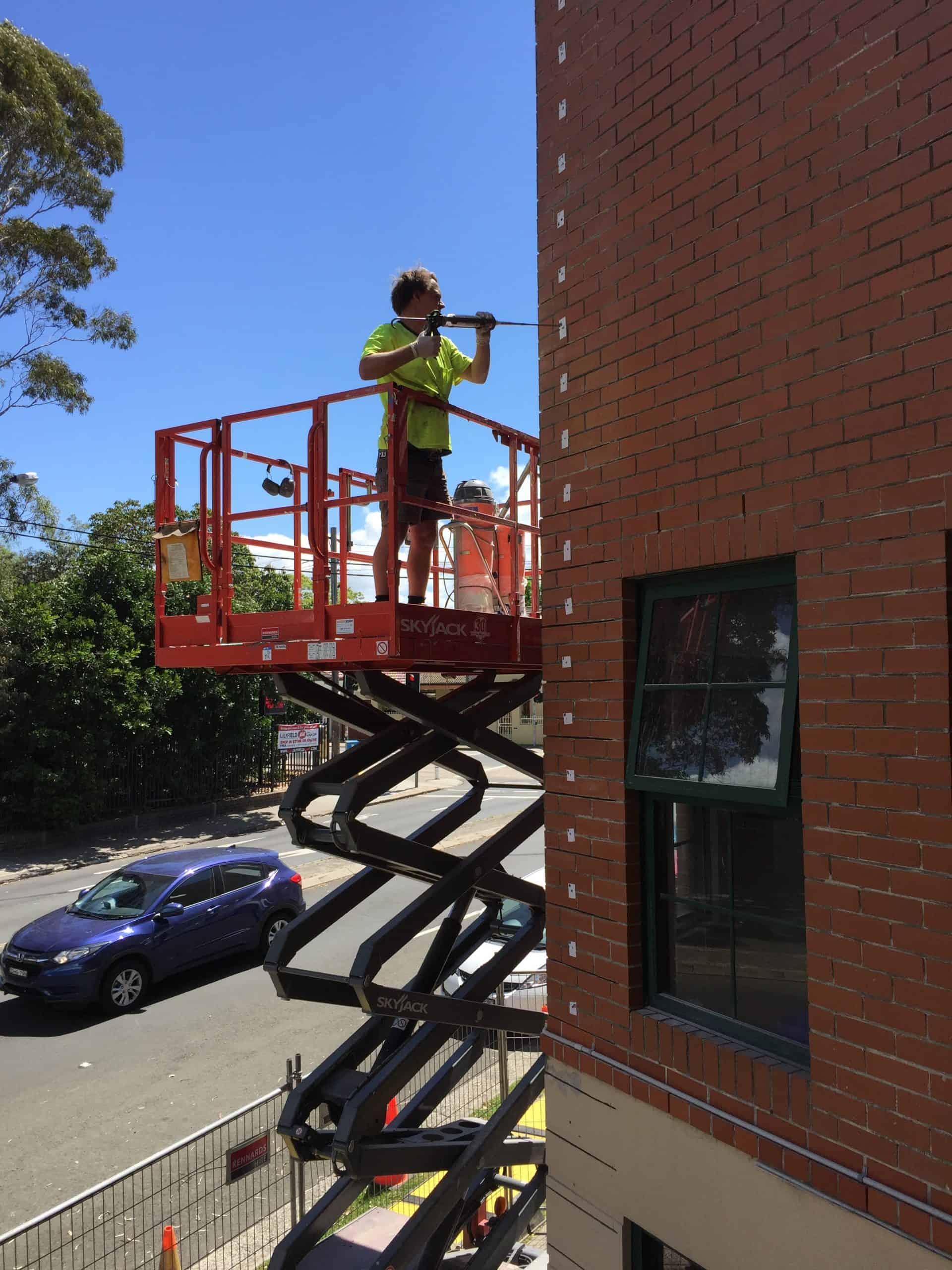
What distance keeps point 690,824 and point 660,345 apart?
174 centimetres

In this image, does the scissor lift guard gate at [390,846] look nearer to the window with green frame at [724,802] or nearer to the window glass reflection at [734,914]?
the window with green frame at [724,802]

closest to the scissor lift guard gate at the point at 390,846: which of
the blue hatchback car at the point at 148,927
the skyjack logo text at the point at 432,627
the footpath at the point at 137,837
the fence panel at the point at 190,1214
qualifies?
the skyjack logo text at the point at 432,627

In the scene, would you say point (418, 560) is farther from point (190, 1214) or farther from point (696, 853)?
point (190, 1214)

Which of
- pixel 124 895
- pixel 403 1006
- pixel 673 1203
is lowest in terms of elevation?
pixel 124 895

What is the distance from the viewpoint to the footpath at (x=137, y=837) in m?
19.9

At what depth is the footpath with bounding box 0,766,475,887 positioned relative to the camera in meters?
19.9

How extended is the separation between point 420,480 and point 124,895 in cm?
919

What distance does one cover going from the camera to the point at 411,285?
4980 millimetres

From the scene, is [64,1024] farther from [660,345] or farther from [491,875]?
[660,345]

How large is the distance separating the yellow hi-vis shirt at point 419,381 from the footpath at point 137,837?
1448 centimetres

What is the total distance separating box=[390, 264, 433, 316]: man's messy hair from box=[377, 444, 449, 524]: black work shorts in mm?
812

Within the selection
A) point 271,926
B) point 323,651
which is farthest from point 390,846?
point 271,926

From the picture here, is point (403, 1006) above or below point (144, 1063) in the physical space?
above

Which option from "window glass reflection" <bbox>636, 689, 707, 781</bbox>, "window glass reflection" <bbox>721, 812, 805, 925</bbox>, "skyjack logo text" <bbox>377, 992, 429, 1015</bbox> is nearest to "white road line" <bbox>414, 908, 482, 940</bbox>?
"skyjack logo text" <bbox>377, 992, 429, 1015</bbox>
